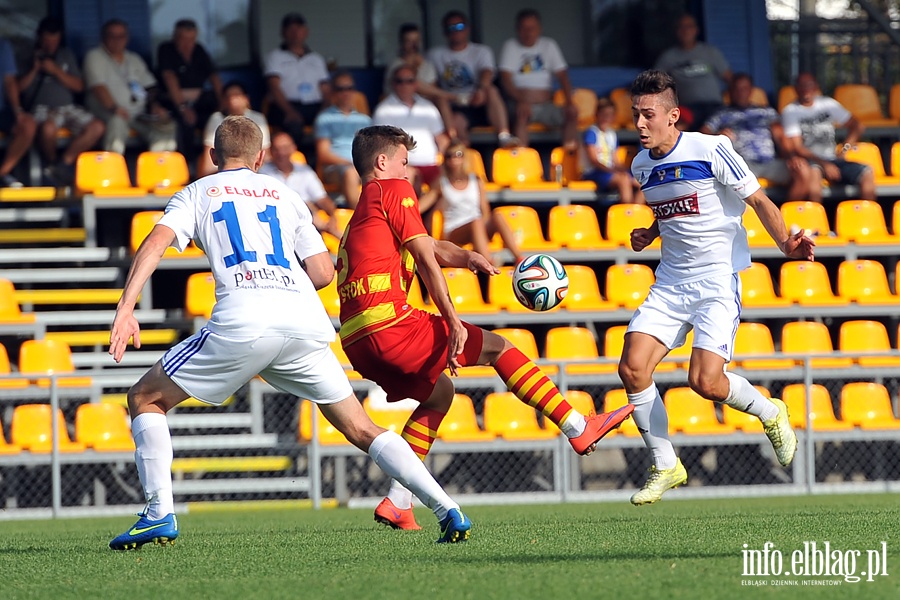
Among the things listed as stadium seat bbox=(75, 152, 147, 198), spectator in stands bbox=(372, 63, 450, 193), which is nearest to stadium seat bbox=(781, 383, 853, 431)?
spectator in stands bbox=(372, 63, 450, 193)

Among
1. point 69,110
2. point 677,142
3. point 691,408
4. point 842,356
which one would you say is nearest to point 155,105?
point 69,110

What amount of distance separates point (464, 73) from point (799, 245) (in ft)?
28.4

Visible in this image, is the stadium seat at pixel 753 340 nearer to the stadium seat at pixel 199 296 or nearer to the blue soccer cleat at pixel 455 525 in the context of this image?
the stadium seat at pixel 199 296

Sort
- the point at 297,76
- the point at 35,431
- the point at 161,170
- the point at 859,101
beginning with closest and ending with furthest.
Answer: the point at 35,431 → the point at 161,170 → the point at 297,76 → the point at 859,101

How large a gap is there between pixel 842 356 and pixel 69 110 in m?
7.89

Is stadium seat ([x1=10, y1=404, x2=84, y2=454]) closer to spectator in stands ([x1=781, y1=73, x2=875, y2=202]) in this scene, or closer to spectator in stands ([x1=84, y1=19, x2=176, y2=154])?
spectator in stands ([x1=84, y1=19, x2=176, y2=154])

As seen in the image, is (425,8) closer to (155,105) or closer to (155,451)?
(155,105)

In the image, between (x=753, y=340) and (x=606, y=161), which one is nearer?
(x=753, y=340)

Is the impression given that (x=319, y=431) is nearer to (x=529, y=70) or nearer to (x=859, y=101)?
(x=529, y=70)

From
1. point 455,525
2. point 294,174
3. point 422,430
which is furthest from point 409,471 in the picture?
point 294,174

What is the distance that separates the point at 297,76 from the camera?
575 inches

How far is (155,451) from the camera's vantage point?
5879 millimetres

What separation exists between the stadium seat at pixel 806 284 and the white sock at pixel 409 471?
26.2 ft

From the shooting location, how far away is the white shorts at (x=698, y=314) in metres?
7.12
